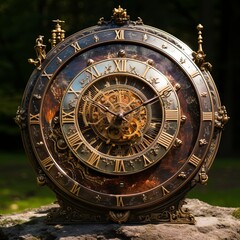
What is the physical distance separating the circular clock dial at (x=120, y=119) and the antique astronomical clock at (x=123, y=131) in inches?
0.4

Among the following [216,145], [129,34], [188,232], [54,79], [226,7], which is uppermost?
[226,7]

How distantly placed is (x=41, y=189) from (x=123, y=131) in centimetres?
759

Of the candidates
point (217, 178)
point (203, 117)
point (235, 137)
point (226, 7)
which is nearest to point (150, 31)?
point (203, 117)

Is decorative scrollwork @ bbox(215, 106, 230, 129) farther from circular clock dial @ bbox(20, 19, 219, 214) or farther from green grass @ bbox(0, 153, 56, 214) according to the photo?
green grass @ bbox(0, 153, 56, 214)

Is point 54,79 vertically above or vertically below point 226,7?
below

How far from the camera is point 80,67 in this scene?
698cm

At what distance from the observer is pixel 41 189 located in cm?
1397

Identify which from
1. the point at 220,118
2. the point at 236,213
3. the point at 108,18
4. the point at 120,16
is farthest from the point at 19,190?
the point at 220,118

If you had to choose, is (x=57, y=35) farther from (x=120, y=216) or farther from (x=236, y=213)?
(x=236, y=213)

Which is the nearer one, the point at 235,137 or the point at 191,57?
the point at 191,57

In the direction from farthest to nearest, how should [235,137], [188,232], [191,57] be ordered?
[235,137] < [191,57] < [188,232]

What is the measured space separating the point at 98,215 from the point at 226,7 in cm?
1613

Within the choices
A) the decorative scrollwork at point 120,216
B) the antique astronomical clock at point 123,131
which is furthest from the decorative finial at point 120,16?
the decorative scrollwork at point 120,216

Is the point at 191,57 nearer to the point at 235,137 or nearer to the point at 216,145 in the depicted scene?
the point at 216,145
